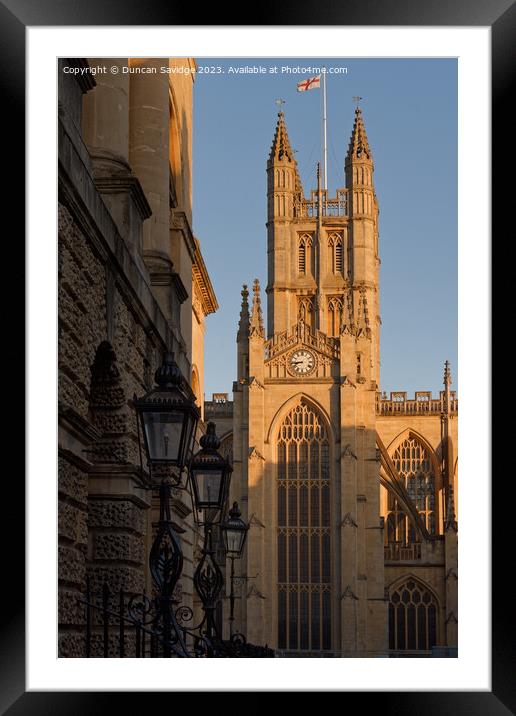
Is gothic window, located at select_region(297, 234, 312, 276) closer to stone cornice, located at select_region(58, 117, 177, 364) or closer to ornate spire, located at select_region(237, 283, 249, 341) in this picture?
ornate spire, located at select_region(237, 283, 249, 341)

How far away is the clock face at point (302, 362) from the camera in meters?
58.7

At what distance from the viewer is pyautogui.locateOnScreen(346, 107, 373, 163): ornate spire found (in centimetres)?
6938

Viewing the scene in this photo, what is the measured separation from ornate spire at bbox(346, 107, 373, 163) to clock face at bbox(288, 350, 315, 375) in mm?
14422

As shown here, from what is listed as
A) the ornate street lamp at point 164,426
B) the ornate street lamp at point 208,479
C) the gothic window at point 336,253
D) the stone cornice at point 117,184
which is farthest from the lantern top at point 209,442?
the gothic window at point 336,253

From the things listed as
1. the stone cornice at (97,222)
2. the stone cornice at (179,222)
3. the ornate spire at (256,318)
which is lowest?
the stone cornice at (97,222)

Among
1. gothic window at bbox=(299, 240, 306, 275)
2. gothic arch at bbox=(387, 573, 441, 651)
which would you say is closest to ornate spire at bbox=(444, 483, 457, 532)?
gothic arch at bbox=(387, 573, 441, 651)

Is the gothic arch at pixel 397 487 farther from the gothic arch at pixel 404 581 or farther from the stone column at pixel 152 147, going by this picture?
the stone column at pixel 152 147

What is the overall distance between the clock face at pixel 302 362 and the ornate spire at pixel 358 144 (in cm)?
1442

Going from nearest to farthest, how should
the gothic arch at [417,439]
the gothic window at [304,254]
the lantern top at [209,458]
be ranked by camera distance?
the lantern top at [209,458]
the gothic arch at [417,439]
the gothic window at [304,254]

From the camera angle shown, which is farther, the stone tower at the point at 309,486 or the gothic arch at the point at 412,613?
the gothic arch at the point at 412,613
